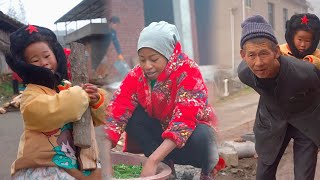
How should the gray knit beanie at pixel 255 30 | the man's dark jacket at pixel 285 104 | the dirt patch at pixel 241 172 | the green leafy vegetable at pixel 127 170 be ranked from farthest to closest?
the dirt patch at pixel 241 172
the man's dark jacket at pixel 285 104
the gray knit beanie at pixel 255 30
the green leafy vegetable at pixel 127 170

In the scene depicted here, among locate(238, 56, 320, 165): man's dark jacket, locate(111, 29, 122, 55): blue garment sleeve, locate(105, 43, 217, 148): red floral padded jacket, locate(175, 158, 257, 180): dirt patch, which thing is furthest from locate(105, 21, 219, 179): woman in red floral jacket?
locate(175, 158, 257, 180): dirt patch


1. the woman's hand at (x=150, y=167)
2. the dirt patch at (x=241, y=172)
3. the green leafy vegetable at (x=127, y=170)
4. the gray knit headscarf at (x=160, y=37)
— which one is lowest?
the dirt patch at (x=241, y=172)

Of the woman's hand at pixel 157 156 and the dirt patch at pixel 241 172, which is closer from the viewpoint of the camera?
the woman's hand at pixel 157 156

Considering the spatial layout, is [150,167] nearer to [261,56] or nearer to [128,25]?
[128,25]

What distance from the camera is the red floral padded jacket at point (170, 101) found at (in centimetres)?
160

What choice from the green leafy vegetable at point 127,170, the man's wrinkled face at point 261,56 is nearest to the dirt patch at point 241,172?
the man's wrinkled face at point 261,56

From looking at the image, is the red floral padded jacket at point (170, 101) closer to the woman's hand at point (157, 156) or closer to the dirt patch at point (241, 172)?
the woman's hand at point (157, 156)

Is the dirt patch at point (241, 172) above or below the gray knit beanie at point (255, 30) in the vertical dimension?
below

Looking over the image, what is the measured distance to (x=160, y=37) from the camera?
148cm

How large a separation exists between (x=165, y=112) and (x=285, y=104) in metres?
0.91

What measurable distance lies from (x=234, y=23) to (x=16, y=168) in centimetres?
103

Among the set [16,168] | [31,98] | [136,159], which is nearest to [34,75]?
[31,98]

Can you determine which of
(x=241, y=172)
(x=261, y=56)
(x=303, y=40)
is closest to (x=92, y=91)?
(x=261, y=56)

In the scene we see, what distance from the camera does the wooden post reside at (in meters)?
1.52
